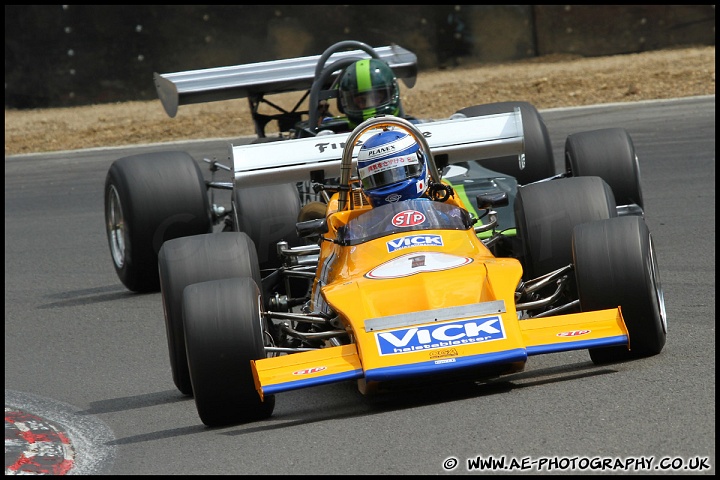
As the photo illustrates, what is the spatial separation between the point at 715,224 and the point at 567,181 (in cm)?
363

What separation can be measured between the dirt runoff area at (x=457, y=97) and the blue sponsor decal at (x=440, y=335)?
38.8ft

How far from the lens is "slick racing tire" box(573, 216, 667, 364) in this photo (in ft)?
19.6

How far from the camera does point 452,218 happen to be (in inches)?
267

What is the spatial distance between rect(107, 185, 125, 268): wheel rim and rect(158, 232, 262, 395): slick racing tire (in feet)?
10.9

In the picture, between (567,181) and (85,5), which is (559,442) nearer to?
(567,181)

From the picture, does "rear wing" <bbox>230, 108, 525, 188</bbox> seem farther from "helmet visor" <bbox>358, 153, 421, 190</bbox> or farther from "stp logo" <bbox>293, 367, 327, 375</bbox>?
"stp logo" <bbox>293, 367, 327, 375</bbox>

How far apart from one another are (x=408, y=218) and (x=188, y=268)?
117cm

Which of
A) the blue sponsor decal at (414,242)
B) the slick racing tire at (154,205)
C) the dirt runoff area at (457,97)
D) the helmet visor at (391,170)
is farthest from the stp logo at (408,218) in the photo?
the dirt runoff area at (457,97)

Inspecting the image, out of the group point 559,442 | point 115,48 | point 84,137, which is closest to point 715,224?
point 559,442

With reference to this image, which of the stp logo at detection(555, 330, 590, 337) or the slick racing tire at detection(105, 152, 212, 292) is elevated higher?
the slick racing tire at detection(105, 152, 212, 292)

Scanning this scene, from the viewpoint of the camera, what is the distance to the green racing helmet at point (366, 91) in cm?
991

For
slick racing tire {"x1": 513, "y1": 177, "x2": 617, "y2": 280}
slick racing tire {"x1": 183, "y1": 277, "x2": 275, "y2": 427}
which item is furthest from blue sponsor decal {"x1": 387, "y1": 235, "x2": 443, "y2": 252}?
slick racing tire {"x1": 183, "y1": 277, "x2": 275, "y2": 427}

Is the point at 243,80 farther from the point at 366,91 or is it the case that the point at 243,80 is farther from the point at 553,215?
the point at 553,215

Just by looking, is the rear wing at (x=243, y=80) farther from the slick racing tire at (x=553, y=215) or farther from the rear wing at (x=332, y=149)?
the slick racing tire at (x=553, y=215)
